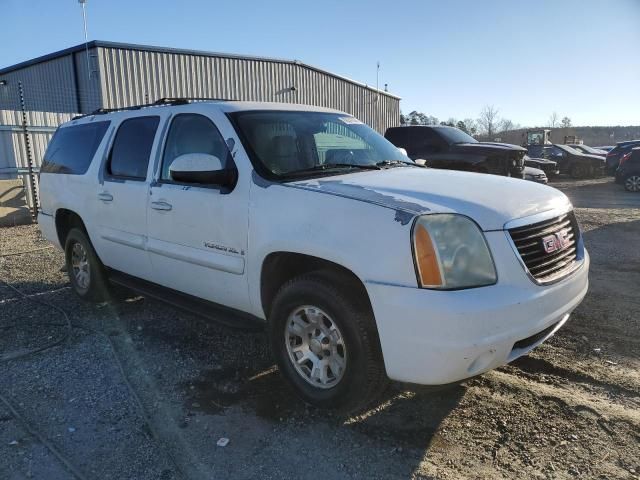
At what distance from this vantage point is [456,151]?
12.1 meters

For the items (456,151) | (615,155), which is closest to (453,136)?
(456,151)

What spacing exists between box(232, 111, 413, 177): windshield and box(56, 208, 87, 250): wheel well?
9.46 ft

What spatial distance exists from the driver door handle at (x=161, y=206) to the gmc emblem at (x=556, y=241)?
106 inches

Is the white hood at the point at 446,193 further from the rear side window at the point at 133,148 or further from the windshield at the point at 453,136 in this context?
the windshield at the point at 453,136

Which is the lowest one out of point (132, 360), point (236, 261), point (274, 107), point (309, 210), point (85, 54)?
point (132, 360)

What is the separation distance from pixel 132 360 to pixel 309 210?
2105 mm

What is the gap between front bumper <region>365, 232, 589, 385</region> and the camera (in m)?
2.53

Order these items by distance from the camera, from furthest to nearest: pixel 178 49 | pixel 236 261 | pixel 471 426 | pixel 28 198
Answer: pixel 178 49 < pixel 28 198 < pixel 236 261 < pixel 471 426

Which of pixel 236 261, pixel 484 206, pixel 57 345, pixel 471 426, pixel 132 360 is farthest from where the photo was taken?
pixel 57 345

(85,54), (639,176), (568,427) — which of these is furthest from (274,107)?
(639,176)

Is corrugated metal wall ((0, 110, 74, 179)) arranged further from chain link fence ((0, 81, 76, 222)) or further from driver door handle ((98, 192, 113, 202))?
driver door handle ((98, 192, 113, 202))

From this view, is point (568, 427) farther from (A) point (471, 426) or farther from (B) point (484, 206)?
(B) point (484, 206)

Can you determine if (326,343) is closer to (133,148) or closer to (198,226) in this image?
(198,226)

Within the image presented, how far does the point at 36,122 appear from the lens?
11.6 meters
